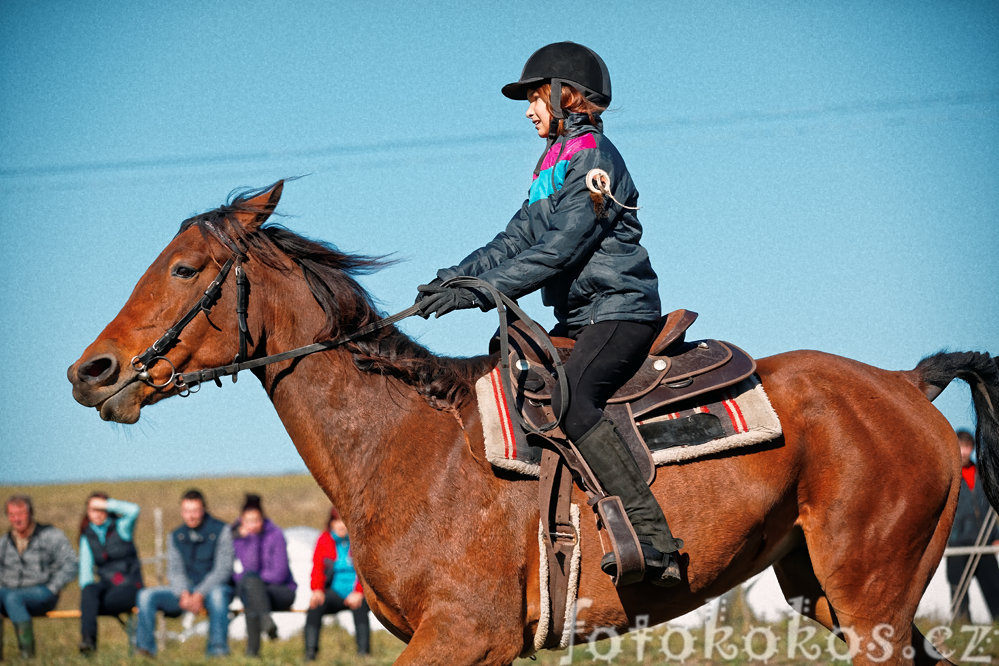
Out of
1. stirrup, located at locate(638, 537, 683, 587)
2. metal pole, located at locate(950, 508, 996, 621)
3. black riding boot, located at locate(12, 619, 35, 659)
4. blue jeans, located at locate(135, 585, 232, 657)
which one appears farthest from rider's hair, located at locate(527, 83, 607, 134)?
black riding boot, located at locate(12, 619, 35, 659)

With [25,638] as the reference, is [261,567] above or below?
above

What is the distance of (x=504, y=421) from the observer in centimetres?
446

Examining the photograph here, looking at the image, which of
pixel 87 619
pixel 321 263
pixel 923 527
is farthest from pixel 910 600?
pixel 87 619

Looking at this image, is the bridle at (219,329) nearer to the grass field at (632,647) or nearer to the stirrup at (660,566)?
the stirrup at (660,566)

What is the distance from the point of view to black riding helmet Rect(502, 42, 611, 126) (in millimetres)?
4738

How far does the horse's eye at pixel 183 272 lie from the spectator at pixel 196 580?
6518mm

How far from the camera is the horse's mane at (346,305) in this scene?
4637 mm

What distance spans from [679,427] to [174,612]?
24.7ft

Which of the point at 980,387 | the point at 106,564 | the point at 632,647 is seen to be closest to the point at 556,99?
the point at 980,387

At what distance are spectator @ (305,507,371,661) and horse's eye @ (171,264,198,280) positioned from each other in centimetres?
627

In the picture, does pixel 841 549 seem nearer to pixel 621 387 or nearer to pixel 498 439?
pixel 621 387

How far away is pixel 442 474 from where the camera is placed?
175 inches

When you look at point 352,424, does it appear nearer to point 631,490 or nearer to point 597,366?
point 597,366

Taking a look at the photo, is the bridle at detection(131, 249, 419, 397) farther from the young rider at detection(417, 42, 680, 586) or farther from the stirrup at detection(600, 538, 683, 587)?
the stirrup at detection(600, 538, 683, 587)
